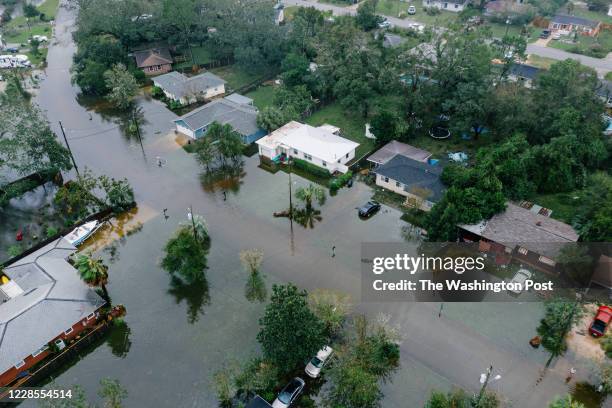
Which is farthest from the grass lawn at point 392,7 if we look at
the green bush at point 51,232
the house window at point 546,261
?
the green bush at point 51,232

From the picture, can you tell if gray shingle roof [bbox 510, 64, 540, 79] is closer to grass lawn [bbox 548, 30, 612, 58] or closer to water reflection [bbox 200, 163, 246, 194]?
grass lawn [bbox 548, 30, 612, 58]

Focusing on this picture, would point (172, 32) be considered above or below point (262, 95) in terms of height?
above

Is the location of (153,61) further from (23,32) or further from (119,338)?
(119,338)

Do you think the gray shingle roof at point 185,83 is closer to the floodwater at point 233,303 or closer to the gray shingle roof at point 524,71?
the floodwater at point 233,303

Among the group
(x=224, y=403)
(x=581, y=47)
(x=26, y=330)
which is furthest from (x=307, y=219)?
(x=581, y=47)

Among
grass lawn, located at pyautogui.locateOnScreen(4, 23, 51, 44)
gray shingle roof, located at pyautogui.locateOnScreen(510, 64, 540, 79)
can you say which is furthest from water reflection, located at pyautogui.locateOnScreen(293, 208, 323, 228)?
grass lawn, located at pyautogui.locateOnScreen(4, 23, 51, 44)

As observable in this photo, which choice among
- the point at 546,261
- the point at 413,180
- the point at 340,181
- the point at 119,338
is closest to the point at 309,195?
the point at 340,181
